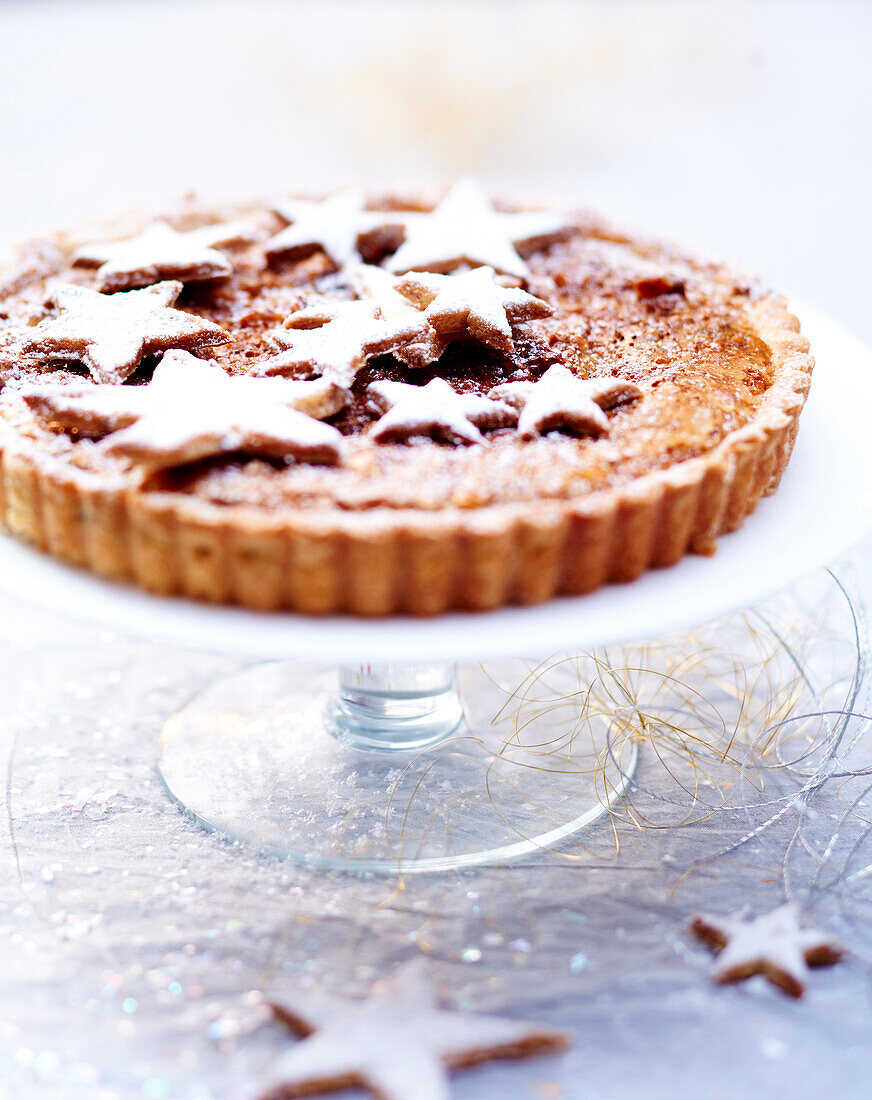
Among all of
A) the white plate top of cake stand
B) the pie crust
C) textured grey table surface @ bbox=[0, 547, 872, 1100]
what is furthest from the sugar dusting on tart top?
textured grey table surface @ bbox=[0, 547, 872, 1100]

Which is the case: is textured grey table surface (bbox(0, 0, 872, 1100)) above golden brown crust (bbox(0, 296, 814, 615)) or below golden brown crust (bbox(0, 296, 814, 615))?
below

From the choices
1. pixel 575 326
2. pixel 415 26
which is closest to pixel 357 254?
pixel 575 326

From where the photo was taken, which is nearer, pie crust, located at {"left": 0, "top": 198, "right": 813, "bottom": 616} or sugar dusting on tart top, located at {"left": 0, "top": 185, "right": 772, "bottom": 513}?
pie crust, located at {"left": 0, "top": 198, "right": 813, "bottom": 616}

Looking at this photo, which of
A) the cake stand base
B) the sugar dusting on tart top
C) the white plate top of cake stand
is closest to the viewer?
the white plate top of cake stand

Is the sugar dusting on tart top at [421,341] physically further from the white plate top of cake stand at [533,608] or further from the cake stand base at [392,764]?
the cake stand base at [392,764]

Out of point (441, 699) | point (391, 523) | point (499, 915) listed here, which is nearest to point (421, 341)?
point (391, 523)

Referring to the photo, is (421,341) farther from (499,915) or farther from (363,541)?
(499,915)

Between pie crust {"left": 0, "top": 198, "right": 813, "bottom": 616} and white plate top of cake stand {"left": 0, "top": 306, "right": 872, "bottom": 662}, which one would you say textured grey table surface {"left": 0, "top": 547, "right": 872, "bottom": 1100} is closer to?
white plate top of cake stand {"left": 0, "top": 306, "right": 872, "bottom": 662}
